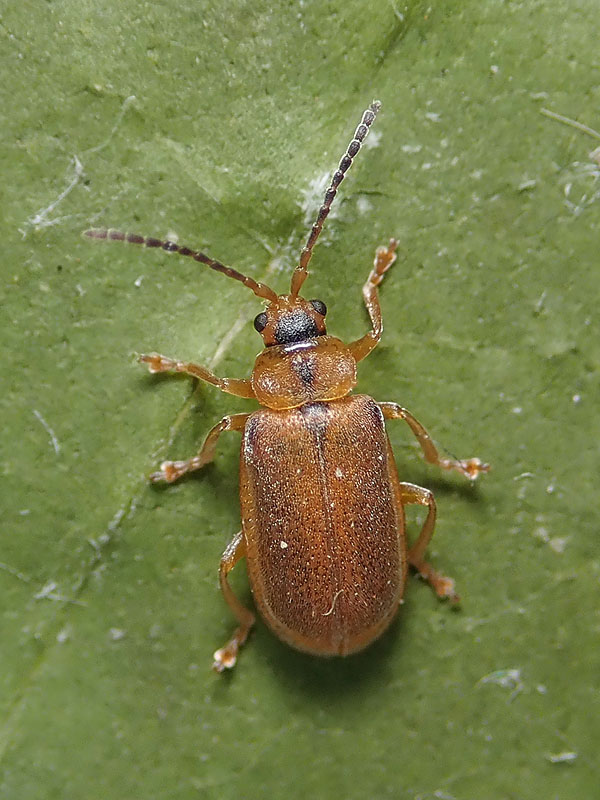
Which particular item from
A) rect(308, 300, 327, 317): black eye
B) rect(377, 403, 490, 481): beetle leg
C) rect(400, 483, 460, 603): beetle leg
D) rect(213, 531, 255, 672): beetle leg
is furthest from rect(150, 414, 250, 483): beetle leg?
rect(400, 483, 460, 603): beetle leg

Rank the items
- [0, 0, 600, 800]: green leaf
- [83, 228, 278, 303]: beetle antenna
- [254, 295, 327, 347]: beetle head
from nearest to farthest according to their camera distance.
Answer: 1. [83, 228, 278, 303]: beetle antenna
2. [0, 0, 600, 800]: green leaf
3. [254, 295, 327, 347]: beetle head

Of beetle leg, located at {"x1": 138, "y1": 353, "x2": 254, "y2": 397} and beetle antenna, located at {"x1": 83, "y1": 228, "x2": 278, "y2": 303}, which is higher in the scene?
beetle antenna, located at {"x1": 83, "y1": 228, "x2": 278, "y2": 303}

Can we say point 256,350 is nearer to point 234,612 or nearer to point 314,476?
point 314,476

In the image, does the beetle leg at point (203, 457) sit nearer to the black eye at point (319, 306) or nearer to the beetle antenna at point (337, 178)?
the black eye at point (319, 306)

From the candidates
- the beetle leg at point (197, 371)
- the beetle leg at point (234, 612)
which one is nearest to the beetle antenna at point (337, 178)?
the beetle leg at point (197, 371)

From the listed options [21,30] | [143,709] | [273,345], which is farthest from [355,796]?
[21,30]

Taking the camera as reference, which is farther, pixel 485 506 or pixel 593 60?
pixel 485 506

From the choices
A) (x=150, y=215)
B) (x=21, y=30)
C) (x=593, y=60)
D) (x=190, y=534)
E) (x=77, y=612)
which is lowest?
(x=77, y=612)

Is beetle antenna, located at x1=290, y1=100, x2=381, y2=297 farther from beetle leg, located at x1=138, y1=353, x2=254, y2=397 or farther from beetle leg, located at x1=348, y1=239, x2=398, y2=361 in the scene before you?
beetle leg, located at x1=138, y1=353, x2=254, y2=397

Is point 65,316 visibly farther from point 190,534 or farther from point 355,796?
point 355,796
